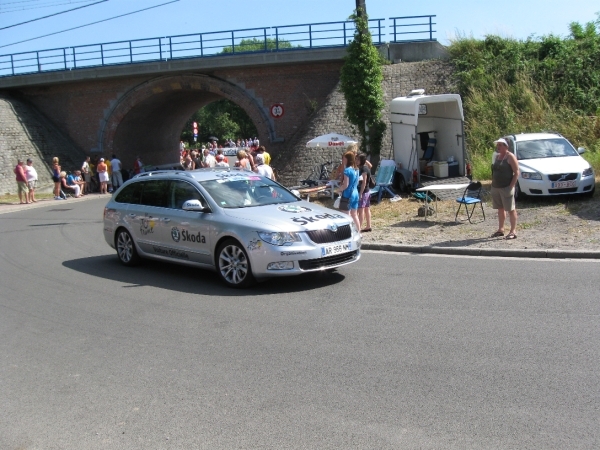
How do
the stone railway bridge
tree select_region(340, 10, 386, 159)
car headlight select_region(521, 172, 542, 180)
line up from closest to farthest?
car headlight select_region(521, 172, 542, 180) < tree select_region(340, 10, 386, 159) < the stone railway bridge

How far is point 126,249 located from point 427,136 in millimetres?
12023

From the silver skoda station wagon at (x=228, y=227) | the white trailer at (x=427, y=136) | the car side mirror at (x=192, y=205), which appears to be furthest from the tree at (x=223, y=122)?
the car side mirror at (x=192, y=205)

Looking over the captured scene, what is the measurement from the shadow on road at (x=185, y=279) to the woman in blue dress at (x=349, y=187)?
2.69 meters

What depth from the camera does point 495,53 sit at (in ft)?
93.1

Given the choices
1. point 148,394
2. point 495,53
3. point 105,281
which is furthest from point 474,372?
point 495,53

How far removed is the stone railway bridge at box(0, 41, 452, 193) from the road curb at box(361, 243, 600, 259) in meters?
14.3

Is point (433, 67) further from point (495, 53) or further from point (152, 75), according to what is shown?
point (152, 75)

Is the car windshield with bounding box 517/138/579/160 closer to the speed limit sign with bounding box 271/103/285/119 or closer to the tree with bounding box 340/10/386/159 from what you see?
the tree with bounding box 340/10/386/159

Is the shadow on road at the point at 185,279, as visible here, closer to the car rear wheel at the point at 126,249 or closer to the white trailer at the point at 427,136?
the car rear wheel at the point at 126,249

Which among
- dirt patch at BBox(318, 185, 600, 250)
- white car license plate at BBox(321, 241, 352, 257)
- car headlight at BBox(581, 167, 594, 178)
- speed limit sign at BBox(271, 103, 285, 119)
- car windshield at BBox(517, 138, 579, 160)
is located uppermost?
speed limit sign at BBox(271, 103, 285, 119)

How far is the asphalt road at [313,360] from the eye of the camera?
4773mm

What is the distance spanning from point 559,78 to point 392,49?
7.54 metres

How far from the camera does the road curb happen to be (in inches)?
424

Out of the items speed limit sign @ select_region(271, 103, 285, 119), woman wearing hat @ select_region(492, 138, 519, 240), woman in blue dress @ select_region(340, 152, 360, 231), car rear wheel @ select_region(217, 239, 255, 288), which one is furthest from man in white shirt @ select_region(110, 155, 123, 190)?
car rear wheel @ select_region(217, 239, 255, 288)
